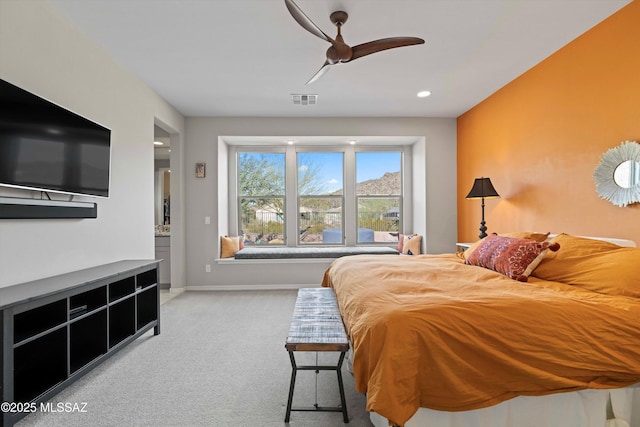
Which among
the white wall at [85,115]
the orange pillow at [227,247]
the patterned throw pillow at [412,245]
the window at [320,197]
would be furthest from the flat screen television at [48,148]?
the patterned throw pillow at [412,245]

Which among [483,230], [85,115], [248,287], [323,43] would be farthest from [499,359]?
[248,287]

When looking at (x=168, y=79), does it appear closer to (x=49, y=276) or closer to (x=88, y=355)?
(x=49, y=276)

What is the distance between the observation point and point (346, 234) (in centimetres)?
534

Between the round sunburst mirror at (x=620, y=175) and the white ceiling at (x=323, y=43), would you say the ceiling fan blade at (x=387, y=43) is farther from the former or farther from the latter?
the round sunburst mirror at (x=620, y=175)

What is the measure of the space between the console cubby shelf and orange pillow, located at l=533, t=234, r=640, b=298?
3.14 m

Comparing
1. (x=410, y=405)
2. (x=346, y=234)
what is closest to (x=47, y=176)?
(x=410, y=405)

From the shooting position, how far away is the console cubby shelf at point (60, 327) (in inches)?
61.7

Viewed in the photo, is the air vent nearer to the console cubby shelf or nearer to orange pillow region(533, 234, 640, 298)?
the console cubby shelf

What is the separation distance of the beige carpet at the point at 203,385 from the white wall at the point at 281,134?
1.51 m

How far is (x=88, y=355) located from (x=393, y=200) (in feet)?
15.0

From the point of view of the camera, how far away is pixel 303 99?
395 cm

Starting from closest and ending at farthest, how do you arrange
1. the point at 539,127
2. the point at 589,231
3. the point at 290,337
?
the point at 290,337, the point at 589,231, the point at 539,127

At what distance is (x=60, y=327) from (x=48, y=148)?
1.17 m

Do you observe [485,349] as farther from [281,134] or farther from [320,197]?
[320,197]
